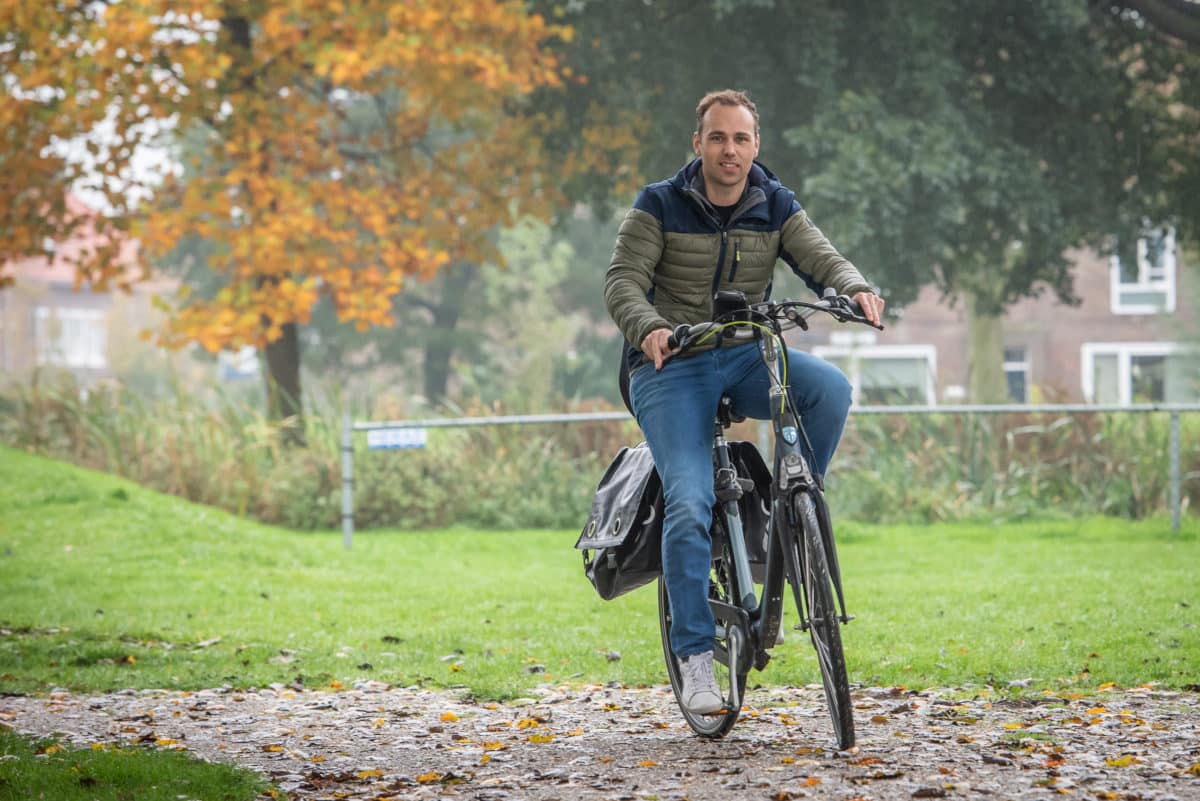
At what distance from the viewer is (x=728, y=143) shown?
5.12m

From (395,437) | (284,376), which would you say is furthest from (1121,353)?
(395,437)

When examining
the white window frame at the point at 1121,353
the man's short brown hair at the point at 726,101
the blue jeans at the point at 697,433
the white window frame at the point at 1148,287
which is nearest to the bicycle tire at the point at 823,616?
the blue jeans at the point at 697,433

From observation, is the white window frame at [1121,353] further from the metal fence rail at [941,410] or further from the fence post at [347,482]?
the fence post at [347,482]

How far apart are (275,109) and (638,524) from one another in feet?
41.7

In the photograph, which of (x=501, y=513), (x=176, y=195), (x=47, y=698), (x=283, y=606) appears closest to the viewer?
(x=47, y=698)

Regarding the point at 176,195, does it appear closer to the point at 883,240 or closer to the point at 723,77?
the point at 723,77

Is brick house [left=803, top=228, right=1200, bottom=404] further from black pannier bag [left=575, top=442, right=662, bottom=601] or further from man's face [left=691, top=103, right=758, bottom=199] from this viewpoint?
man's face [left=691, top=103, right=758, bottom=199]

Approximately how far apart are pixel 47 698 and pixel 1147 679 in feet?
15.3

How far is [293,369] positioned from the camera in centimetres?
1847

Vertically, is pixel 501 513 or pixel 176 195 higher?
pixel 176 195

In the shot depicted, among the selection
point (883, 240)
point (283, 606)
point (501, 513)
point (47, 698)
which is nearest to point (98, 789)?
point (47, 698)

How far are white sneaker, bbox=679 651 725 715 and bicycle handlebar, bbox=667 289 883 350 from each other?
1018 millimetres

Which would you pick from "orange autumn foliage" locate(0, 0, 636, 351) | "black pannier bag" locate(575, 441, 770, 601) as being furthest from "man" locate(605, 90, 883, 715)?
"orange autumn foliage" locate(0, 0, 636, 351)

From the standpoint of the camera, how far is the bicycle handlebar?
16.1 ft
